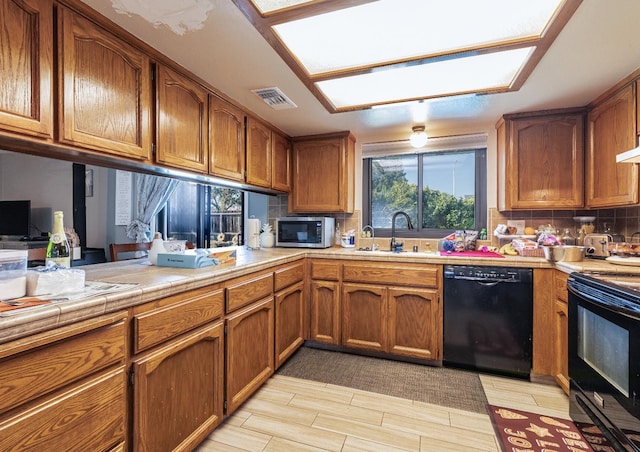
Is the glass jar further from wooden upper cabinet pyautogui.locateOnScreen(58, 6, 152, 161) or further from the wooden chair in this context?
the wooden chair

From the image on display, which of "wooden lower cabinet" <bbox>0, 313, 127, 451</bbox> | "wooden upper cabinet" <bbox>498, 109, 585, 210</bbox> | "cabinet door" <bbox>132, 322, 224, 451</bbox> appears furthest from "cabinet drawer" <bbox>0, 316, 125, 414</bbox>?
"wooden upper cabinet" <bbox>498, 109, 585, 210</bbox>

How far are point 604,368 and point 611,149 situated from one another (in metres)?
1.50

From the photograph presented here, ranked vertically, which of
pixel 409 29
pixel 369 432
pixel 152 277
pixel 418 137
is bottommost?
pixel 369 432

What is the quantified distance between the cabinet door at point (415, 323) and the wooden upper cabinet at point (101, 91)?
2.03 m

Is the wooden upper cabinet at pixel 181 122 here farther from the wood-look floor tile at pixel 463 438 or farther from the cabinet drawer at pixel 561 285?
the cabinet drawer at pixel 561 285

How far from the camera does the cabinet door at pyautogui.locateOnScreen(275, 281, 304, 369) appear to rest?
217cm

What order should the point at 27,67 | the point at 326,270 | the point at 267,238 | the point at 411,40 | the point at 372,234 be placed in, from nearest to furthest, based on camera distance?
the point at 27,67
the point at 411,40
the point at 326,270
the point at 372,234
the point at 267,238

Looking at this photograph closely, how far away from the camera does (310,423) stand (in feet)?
5.41

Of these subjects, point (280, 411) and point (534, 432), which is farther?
point (280, 411)

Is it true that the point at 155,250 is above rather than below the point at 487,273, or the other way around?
above

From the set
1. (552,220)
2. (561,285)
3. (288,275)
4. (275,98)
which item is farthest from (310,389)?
(552,220)

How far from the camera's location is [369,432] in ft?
5.20

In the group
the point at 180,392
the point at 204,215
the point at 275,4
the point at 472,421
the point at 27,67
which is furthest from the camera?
the point at 204,215

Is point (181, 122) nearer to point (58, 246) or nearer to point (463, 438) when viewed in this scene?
point (58, 246)
